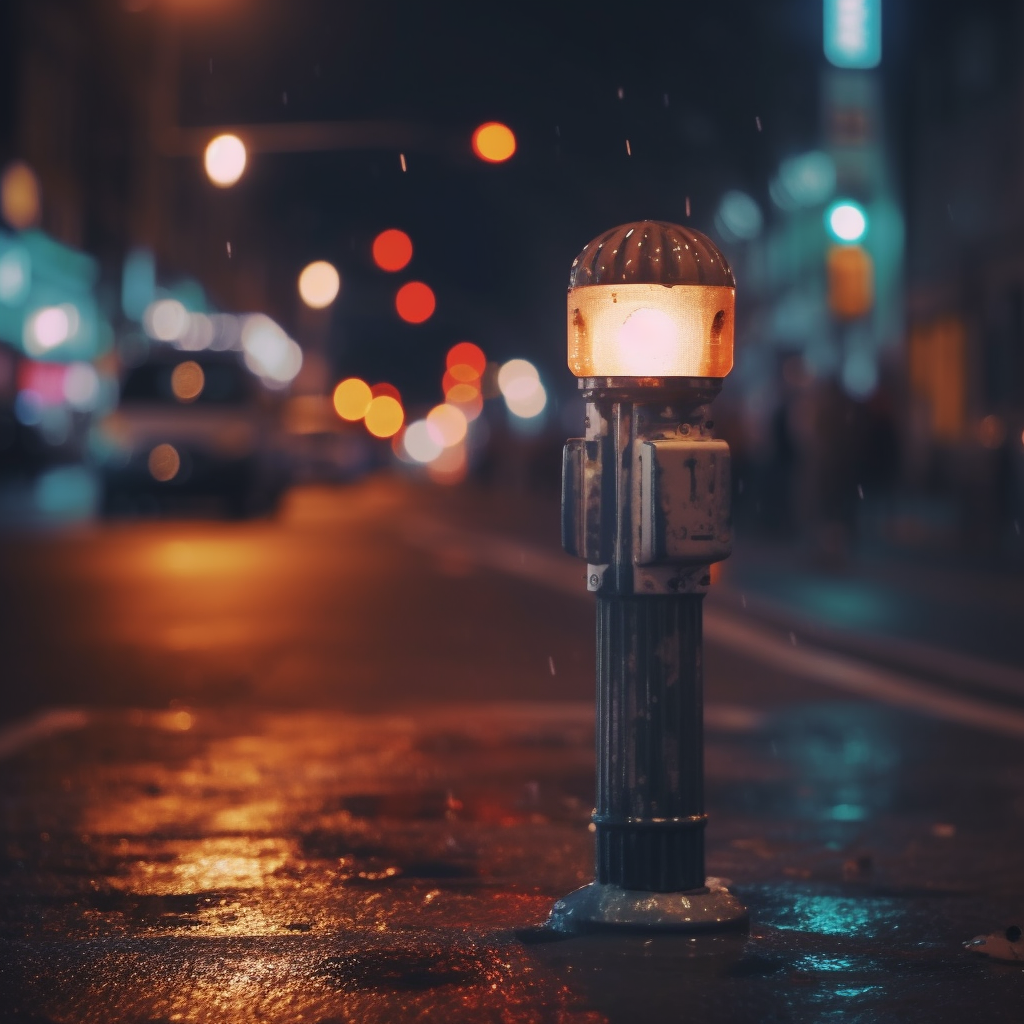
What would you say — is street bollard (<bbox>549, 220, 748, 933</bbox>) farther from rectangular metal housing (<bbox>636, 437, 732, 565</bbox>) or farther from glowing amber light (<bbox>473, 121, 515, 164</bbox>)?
glowing amber light (<bbox>473, 121, 515, 164</bbox>)

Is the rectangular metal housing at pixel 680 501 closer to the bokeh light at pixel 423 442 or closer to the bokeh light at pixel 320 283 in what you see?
the bokeh light at pixel 320 283

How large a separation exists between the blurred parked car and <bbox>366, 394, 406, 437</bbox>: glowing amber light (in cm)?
10839

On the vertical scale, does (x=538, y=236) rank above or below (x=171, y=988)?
above

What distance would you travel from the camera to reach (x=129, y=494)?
31953 mm

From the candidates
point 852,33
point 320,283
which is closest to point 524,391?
point 320,283

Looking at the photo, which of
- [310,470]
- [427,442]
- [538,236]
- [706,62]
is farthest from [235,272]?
[706,62]

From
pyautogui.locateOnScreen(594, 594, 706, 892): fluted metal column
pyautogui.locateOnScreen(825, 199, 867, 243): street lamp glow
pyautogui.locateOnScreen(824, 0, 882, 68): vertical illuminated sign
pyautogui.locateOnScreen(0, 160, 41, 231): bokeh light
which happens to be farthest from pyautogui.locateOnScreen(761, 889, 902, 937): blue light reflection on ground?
pyautogui.locateOnScreen(0, 160, 41, 231): bokeh light

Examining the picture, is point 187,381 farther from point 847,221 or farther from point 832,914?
point 832,914

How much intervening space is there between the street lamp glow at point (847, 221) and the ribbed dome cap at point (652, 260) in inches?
571

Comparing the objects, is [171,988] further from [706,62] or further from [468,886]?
[706,62]

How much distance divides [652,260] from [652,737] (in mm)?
1187

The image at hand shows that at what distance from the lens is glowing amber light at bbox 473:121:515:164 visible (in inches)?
887

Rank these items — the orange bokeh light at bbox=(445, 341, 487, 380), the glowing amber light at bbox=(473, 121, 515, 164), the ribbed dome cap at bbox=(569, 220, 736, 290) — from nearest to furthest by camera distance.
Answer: the ribbed dome cap at bbox=(569, 220, 736, 290) → the glowing amber light at bbox=(473, 121, 515, 164) → the orange bokeh light at bbox=(445, 341, 487, 380)

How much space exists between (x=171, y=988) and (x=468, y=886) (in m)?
1.41
